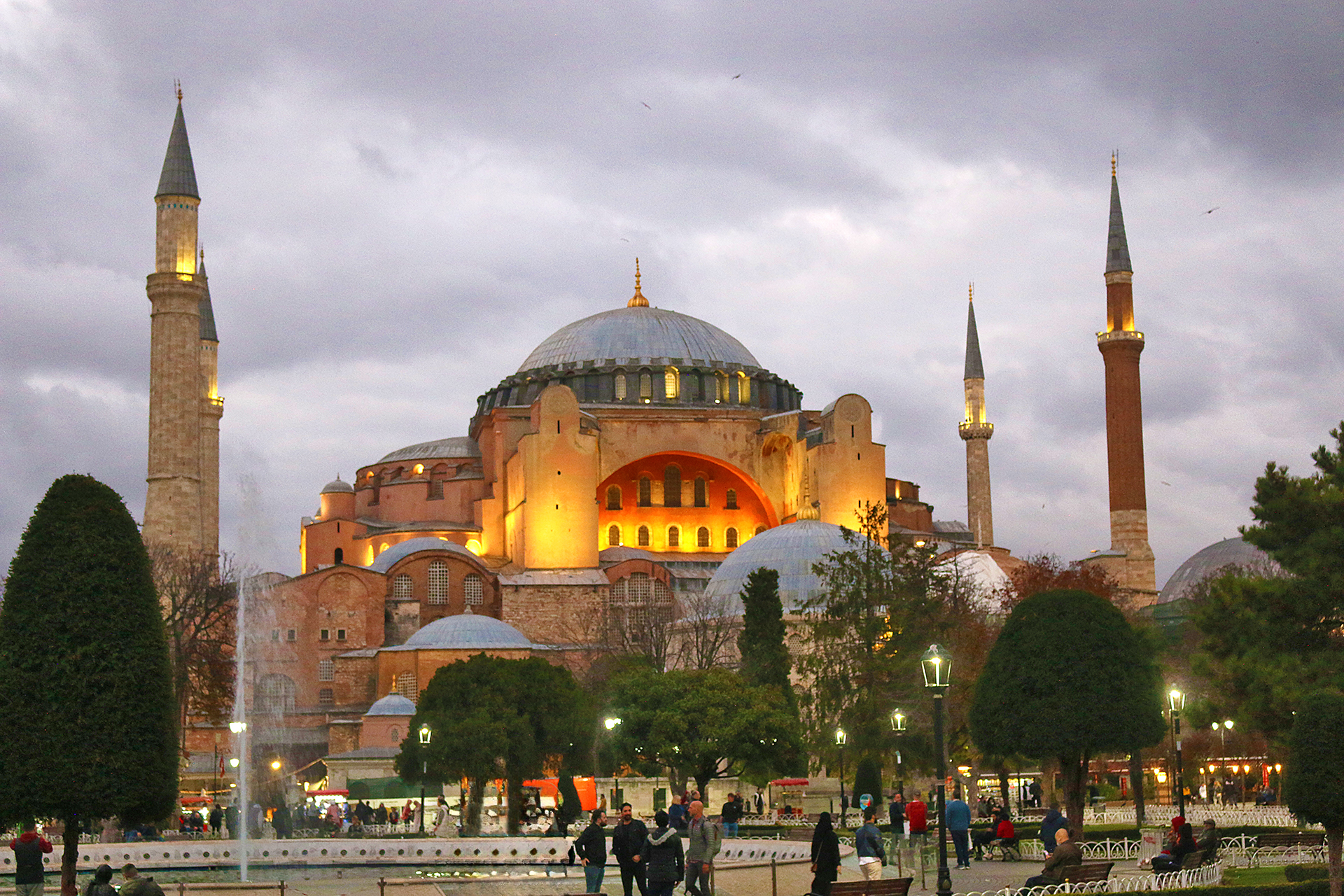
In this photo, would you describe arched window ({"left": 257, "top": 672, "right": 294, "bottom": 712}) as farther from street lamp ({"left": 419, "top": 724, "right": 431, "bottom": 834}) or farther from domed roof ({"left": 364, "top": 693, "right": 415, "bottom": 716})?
street lamp ({"left": 419, "top": 724, "right": 431, "bottom": 834})

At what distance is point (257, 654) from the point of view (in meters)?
45.6

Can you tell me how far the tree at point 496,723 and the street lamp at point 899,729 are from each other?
565 cm

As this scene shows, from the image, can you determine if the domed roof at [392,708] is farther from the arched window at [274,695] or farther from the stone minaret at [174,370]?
the stone minaret at [174,370]

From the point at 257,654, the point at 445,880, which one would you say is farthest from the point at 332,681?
the point at 445,880

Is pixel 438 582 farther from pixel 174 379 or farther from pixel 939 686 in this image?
pixel 939 686

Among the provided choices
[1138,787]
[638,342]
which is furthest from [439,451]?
[1138,787]

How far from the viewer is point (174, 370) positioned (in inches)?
1614

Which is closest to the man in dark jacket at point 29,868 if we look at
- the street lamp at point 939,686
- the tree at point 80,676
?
the tree at point 80,676

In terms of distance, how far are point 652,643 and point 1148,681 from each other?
2414cm

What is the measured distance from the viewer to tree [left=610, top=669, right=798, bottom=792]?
87.4 ft

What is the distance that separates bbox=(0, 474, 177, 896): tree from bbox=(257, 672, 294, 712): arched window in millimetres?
31634

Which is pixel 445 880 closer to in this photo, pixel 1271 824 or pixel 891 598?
pixel 1271 824

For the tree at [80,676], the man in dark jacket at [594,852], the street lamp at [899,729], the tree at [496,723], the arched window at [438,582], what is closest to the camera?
the tree at [80,676]

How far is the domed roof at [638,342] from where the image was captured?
189ft
